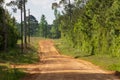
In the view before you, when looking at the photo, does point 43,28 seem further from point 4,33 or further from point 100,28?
point 100,28

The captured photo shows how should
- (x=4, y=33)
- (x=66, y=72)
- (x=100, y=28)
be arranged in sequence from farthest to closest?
(x=4, y=33), (x=100, y=28), (x=66, y=72)

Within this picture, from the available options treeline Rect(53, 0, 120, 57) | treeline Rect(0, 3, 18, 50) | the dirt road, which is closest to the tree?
treeline Rect(0, 3, 18, 50)

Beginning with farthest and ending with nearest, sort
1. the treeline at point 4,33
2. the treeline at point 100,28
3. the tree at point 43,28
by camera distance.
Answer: the tree at point 43,28
the treeline at point 4,33
the treeline at point 100,28

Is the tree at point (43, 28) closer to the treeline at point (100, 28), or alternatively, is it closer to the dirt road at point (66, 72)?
the treeline at point (100, 28)

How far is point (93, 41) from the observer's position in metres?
61.3

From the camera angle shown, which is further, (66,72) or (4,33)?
(4,33)

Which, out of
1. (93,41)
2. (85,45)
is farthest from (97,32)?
(85,45)

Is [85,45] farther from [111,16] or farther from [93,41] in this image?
[111,16]

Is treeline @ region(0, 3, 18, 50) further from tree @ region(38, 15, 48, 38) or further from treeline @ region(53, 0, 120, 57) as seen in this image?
tree @ region(38, 15, 48, 38)

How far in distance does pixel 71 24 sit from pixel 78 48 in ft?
59.8

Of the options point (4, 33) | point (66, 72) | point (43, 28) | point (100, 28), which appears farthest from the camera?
point (43, 28)

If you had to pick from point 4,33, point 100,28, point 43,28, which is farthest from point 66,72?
point 43,28

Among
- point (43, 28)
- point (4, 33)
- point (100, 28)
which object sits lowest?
point (4, 33)

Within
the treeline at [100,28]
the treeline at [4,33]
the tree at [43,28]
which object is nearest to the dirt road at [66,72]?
the treeline at [100,28]
